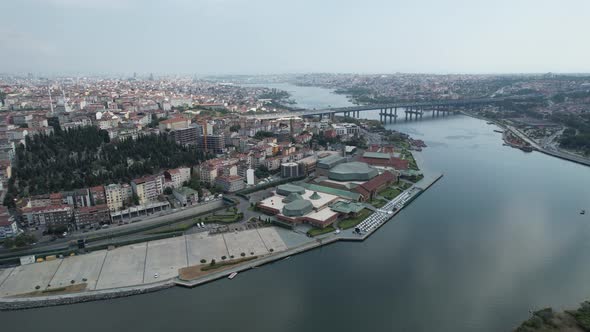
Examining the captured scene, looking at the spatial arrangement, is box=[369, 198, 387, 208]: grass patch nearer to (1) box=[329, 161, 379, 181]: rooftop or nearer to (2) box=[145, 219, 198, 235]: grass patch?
(1) box=[329, 161, 379, 181]: rooftop

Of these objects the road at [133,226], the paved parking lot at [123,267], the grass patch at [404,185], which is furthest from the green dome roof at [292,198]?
the paved parking lot at [123,267]

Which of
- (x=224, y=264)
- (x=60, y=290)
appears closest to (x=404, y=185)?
(x=224, y=264)

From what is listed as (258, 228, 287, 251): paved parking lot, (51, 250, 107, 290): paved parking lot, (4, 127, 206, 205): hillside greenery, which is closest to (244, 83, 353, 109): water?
(4, 127, 206, 205): hillside greenery

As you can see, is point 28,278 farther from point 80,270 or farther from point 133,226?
point 133,226

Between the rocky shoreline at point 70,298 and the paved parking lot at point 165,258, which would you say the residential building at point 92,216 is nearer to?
the paved parking lot at point 165,258

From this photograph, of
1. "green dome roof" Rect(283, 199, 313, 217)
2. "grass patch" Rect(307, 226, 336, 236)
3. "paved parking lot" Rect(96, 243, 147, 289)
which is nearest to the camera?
"paved parking lot" Rect(96, 243, 147, 289)

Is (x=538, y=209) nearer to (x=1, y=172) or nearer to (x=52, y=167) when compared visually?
(x=52, y=167)

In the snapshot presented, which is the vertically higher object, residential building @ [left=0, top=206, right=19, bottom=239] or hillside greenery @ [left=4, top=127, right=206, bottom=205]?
hillside greenery @ [left=4, top=127, right=206, bottom=205]
